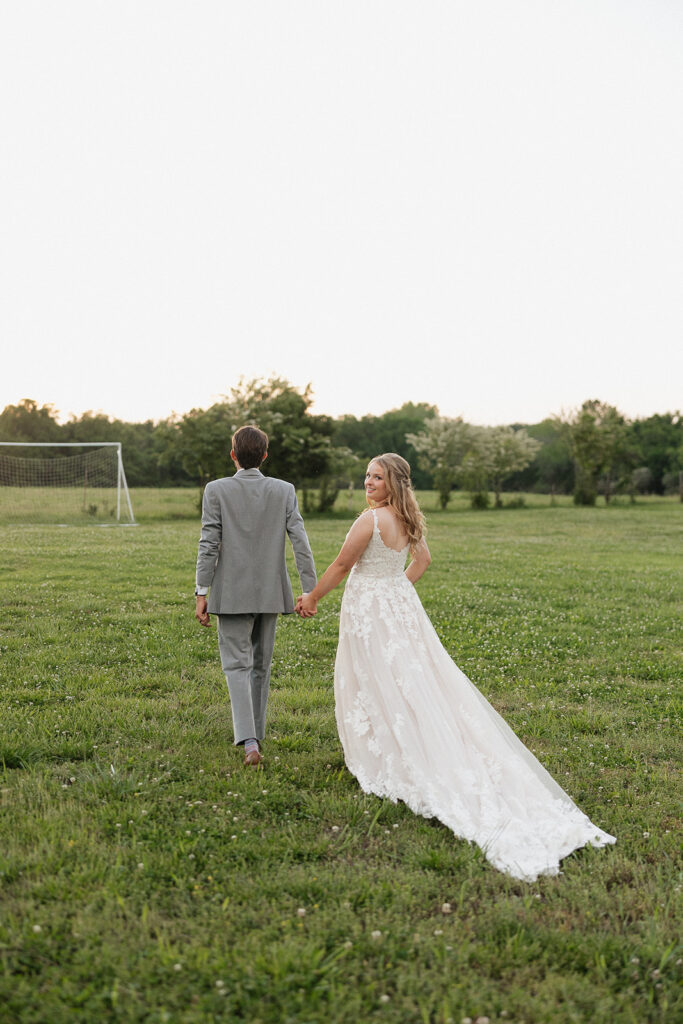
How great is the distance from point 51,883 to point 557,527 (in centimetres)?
3022

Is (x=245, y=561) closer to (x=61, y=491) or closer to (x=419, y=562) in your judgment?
(x=419, y=562)

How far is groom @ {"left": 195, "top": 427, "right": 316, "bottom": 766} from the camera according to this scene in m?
5.54

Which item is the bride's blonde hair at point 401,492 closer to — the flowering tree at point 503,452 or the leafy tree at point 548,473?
the flowering tree at point 503,452

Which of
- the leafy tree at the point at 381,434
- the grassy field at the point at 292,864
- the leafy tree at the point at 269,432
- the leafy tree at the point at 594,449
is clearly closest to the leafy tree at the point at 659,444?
the leafy tree at the point at 594,449

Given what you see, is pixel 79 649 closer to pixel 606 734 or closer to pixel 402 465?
pixel 402 465

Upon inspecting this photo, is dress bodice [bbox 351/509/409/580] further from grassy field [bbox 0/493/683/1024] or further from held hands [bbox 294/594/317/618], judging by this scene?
grassy field [bbox 0/493/683/1024]

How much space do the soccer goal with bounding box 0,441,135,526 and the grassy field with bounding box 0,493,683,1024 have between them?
23.5 meters

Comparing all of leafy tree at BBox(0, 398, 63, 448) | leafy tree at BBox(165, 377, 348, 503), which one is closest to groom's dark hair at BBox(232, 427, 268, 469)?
leafy tree at BBox(165, 377, 348, 503)

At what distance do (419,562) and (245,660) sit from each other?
155 centimetres

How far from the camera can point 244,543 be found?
5598 millimetres

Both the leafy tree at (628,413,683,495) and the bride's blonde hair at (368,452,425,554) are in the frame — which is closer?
the bride's blonde hair at (368,452,425,554)

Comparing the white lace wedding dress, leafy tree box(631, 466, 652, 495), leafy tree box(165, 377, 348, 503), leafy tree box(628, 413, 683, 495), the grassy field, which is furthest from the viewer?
leafy tree box(628, 413, 683, 495)

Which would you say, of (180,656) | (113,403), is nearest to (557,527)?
(180,656)

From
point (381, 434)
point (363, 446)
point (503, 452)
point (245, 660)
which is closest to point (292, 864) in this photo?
point (245, 660)
